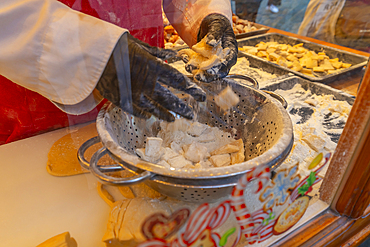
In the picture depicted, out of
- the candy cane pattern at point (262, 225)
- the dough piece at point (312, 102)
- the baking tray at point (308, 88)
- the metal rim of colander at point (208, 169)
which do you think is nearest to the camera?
the metal rim of colander at point (208, 169)

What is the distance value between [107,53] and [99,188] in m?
0.35

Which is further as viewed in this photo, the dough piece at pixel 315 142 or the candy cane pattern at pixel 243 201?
the dough piece at pixel 315 142

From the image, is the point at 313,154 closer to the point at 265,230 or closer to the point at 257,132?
the point at 257,132

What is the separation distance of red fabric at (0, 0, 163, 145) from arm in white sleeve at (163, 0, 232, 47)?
51 mm

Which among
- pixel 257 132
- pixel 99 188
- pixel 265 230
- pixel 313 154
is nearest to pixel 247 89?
pixel 257 132

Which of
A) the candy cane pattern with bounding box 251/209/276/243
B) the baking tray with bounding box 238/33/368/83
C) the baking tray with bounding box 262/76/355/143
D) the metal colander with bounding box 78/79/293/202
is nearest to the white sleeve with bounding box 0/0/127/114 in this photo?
the metal colander with bounding box 78/79/293/202

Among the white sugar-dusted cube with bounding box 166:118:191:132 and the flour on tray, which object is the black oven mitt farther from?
the flour on tray

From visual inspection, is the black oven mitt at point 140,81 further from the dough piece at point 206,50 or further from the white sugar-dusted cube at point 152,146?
the dough piece at point 206,50

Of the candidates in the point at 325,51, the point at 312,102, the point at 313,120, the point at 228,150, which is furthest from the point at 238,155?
the point at 325,51

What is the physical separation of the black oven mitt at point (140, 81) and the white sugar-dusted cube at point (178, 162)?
5.1 inches

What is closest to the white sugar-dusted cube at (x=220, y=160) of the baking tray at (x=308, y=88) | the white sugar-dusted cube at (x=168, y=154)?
the white sugar-dusted cube at (x=168, y=154)

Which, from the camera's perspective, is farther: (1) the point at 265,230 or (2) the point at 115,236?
(1) the point at 265,230

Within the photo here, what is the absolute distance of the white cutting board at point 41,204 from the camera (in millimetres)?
523

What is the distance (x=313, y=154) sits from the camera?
713 mm
